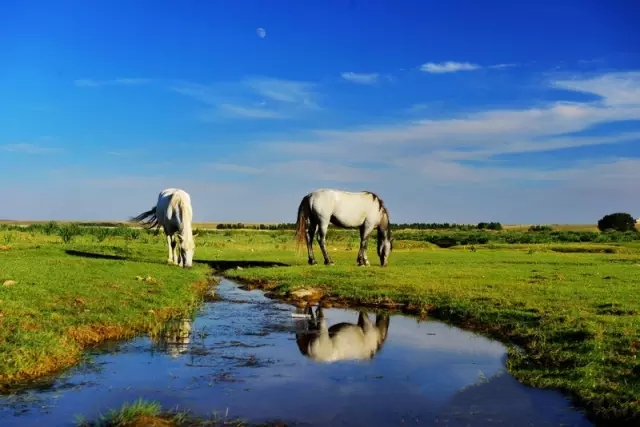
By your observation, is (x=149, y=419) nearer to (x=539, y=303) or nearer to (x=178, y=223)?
(x=539, y=303)

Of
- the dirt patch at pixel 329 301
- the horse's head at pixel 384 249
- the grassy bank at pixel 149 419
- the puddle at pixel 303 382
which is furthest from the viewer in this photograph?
the horse's head at pixel 384 249

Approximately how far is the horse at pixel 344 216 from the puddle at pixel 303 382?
42.4 ft

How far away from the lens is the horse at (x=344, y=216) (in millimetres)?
25797

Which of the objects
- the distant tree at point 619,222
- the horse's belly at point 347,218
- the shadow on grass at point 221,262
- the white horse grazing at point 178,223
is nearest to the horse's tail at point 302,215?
the horse's belly at point 347,218

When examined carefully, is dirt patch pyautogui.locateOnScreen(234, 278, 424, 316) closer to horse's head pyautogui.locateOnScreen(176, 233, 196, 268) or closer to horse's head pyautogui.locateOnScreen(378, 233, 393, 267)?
horse's head pyautogui.locateOnScreen(176, 233, 196, 268)

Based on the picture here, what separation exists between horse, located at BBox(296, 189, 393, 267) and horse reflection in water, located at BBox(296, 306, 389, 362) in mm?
10808

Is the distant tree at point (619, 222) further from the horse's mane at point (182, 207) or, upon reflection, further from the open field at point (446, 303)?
the horse's mane at point (182, 207)

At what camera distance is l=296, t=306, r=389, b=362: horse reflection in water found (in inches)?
425

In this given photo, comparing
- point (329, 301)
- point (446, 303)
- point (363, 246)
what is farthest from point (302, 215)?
point (446, 303)

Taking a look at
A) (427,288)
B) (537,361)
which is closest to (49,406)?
(537,361)

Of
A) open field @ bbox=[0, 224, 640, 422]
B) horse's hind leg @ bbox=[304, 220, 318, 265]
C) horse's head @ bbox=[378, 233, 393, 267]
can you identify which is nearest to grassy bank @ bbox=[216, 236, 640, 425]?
open field @ bbox=[0, 224, 640, 422]

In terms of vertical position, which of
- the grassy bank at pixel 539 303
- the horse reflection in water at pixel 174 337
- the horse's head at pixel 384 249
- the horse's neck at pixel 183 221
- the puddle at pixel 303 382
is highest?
the horse's neck at pixel 183 221

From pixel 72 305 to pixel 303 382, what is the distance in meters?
6.78

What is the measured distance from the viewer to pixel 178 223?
24.0 m
